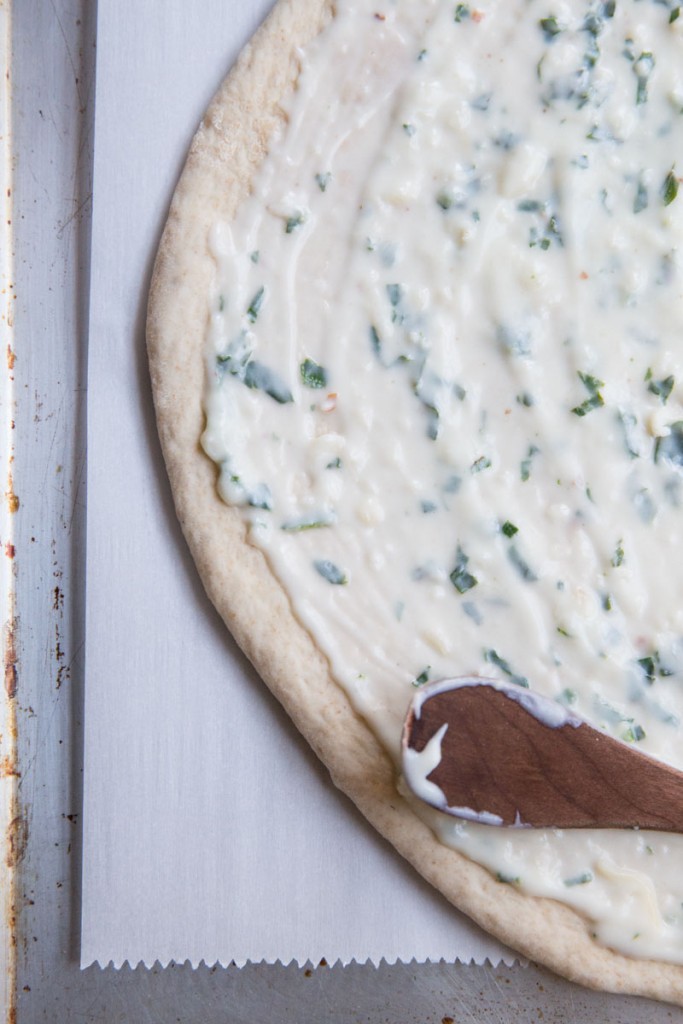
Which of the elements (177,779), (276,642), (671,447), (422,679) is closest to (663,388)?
(671,447)

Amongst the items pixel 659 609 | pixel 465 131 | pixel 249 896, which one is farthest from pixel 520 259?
pixel 249 896

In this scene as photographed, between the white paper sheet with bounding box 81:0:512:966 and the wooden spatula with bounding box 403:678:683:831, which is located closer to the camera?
the wooden spatula with bounding box 403:678:683:831

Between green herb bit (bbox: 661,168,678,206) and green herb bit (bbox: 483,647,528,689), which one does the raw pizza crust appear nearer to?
green herb bit (bbox: 483,647,528,689)

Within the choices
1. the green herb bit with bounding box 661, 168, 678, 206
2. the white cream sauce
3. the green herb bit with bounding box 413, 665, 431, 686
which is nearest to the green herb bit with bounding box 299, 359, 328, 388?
the white cream sauce

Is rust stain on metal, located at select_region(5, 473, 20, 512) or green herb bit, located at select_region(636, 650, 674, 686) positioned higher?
rust stain on metal, located at select_region(5, 473, 20, 512)

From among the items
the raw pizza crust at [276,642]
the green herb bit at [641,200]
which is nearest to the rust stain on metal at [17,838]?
the raw pizza crust at [276,642]


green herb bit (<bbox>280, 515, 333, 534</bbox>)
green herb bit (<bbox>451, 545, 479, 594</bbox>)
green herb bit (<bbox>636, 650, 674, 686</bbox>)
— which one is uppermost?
green herb bit (<bbox>280, 515, 333, 534</bbox>)
